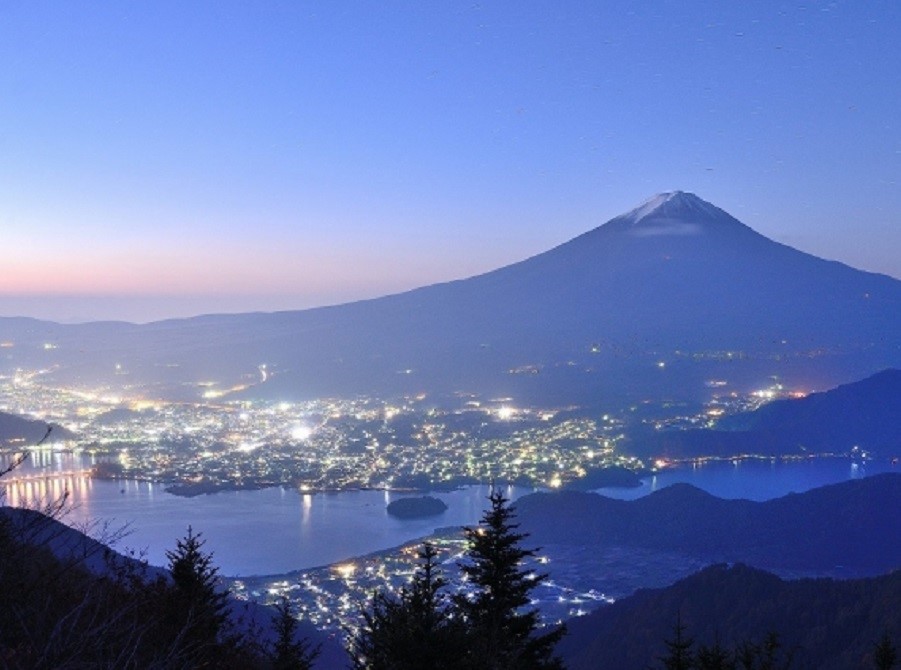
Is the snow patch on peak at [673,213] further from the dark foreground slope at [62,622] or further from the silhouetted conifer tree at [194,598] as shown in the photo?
the dark foreground slope at [62,622]

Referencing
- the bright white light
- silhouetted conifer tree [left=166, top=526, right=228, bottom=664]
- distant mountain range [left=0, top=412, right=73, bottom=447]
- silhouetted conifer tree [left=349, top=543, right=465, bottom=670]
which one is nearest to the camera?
silhouetted conifer tree [left=349, top=543, right=465, bottom=670]

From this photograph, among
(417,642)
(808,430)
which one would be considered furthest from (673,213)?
(417,642)

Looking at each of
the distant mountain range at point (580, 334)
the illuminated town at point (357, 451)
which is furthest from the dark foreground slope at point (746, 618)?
the distant mountain range at point (580, 334)

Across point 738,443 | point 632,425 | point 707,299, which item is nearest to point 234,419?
point 632,425

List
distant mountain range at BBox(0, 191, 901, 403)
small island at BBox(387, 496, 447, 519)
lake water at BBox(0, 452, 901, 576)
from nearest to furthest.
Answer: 1. lake water at BBox(0, 452, 901, 576)
2. small island at BBox(387, 496, 447, 519)
3. distant mountain range at BBox(0, 191, 901, 403)

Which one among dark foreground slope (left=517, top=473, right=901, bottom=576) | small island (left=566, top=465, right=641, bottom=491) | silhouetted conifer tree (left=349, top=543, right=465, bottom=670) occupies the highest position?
silhouetted conifer tree (left=349, top=543, right=465, bottom=670)

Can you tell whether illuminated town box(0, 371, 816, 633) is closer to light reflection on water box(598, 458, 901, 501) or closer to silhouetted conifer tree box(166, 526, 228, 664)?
light reflection on water box(598, 458, 901, 501)

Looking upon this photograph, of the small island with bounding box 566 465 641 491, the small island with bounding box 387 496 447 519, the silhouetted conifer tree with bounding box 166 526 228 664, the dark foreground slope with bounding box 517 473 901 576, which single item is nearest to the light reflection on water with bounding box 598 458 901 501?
the small island with bounding box 566 465 641 491

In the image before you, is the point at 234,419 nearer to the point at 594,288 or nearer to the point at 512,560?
the point at 512,560
